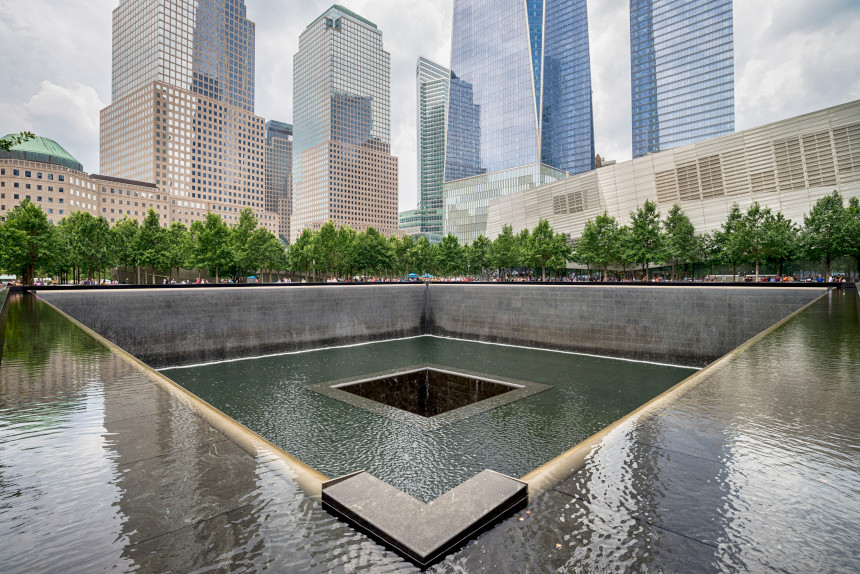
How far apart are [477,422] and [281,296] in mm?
15800

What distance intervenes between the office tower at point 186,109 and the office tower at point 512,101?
228ft

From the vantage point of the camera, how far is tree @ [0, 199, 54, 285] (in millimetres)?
37875

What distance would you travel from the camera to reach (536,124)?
122438 millimetres

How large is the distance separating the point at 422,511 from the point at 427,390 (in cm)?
1520

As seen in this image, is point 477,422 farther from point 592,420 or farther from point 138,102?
point 138,102

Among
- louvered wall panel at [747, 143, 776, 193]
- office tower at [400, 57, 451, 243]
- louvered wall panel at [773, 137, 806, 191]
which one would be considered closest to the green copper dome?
office tower at [400, 57, 451, 243]

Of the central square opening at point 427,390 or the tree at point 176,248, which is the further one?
the tree at point 176,248

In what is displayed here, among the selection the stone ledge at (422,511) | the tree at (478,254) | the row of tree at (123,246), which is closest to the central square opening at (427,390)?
the stone ledge at (422,511)

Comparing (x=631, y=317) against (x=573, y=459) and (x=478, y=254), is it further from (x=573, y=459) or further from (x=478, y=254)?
(x=478, y=254)

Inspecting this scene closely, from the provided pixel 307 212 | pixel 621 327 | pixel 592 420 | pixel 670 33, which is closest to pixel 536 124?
pixel 670 33

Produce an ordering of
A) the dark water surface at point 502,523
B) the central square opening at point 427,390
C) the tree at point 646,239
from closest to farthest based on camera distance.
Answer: the dark water surface at point 502,523 < the central square opening at point 427,390 < the tree at point 646,239

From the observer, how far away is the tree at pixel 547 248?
5894 centimetres

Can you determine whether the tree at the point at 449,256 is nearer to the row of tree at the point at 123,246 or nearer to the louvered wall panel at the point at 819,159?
the row of tree at the point at 123,246

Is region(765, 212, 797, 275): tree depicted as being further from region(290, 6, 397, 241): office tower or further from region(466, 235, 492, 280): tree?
region(290, 6, 397, 241): office tower
